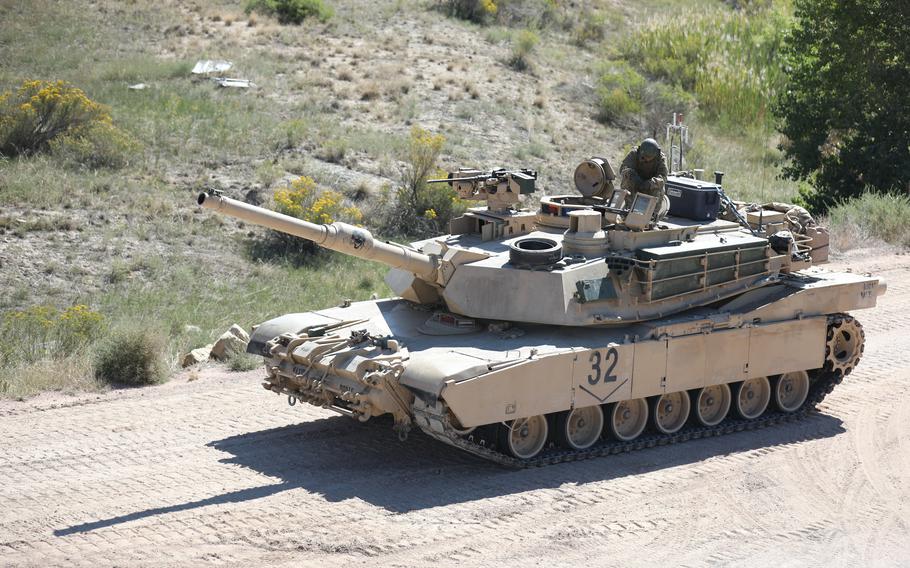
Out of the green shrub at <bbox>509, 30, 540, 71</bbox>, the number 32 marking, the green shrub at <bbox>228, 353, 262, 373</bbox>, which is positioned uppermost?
the green shrub at <bbox>509, 30, 540, 71</bbox>

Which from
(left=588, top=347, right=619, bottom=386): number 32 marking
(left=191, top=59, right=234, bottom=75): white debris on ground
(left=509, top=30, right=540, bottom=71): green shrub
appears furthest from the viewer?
(left=509, top=30, right=540, bottom=71): green shrub

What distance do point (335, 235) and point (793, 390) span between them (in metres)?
6.02

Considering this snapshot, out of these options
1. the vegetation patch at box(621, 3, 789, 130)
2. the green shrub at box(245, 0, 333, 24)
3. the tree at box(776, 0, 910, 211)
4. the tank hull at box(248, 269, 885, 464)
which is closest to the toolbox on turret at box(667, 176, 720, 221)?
the tank hull at box(248, 269, 885, 464)

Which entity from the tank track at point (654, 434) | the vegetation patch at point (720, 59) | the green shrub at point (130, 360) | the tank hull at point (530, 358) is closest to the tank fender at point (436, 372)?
the tank hull at point (530, 358)

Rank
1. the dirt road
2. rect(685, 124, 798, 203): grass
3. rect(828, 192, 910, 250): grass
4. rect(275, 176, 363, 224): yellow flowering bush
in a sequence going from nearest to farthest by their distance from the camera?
the dirt road < rect(275, 176, 363, 224): yellow flowering bush < rect(828, 192, 910, 250): grass < rect(685, 124, 798, 203): grass

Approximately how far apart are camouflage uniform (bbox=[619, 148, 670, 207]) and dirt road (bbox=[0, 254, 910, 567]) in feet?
9.43

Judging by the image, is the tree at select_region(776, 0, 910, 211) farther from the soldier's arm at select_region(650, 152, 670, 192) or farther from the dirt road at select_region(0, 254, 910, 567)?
the soldier's arm at select_region(650, 152, 670, 192)

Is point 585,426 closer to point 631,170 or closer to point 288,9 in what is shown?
point 631,170

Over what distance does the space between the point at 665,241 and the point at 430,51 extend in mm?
19638

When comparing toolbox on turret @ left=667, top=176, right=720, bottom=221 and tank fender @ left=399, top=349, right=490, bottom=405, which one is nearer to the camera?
tank fender @ left=399, top=349, right=490, bottom=405

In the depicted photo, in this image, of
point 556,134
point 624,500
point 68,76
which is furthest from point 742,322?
point 68,76

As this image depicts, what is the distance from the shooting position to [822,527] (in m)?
10.8

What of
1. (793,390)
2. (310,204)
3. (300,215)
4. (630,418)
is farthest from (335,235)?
(310,204)

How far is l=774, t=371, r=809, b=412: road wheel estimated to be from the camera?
14.1m
